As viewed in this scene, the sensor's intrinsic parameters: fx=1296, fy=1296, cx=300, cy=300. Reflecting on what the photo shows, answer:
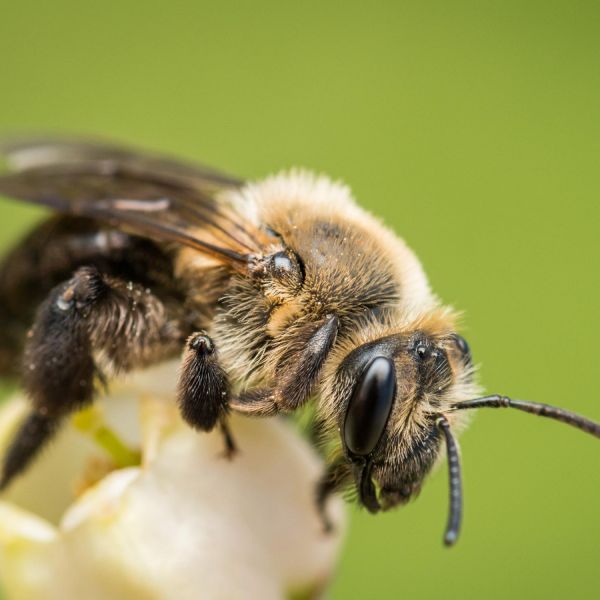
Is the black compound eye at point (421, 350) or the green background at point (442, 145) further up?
the black compound eye at point (421, 350)

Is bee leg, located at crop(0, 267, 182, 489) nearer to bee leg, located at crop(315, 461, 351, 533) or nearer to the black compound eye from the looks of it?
bee leg, located at crop(315, 461, 351, 533)

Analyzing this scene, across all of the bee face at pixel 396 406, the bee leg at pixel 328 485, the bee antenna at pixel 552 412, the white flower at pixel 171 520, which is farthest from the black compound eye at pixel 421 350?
the white flower at pixel 171 520

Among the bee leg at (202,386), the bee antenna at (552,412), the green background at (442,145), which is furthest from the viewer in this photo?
the green background at (442,145)

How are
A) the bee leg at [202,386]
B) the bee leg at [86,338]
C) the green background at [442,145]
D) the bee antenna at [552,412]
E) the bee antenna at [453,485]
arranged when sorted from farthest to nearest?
the green background at [442,145] → the bee leg at [86,338] → the bee leg at [202,386] → the bee antenna at [552,412] → the bee antenna at [453,485]

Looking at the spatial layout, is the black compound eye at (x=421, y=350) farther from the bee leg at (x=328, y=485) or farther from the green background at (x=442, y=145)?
the green background at (x=442, y=145)

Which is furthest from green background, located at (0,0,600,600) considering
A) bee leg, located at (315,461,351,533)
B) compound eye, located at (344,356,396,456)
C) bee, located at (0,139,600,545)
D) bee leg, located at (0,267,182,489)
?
compound eye, located at (344,356,396,456)

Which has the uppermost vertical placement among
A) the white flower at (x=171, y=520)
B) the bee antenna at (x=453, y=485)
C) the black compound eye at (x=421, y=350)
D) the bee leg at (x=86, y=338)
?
the black compound eye at (x=421, y=350)

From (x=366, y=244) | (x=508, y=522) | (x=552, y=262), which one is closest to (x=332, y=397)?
(x=366, y=244)

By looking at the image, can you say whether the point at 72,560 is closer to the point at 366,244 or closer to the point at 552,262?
the point at 366,244
